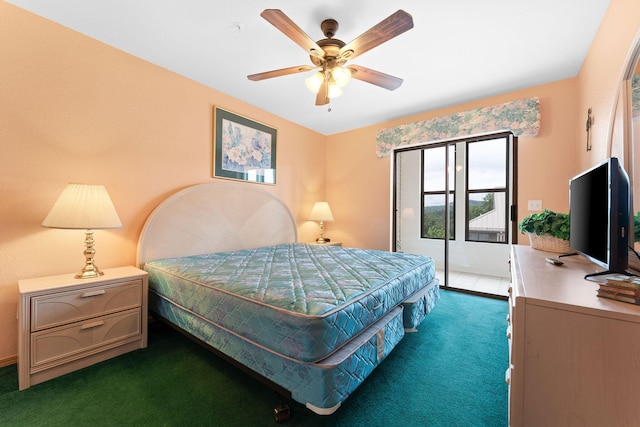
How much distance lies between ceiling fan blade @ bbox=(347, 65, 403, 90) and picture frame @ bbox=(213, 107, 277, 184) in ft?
5.72

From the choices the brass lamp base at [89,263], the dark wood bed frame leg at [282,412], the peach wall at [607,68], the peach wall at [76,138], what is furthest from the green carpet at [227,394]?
the peach wall at [607,68]

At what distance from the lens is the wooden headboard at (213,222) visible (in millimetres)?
2361

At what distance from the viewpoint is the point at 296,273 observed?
189cm

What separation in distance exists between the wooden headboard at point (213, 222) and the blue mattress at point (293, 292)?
262 millimetres

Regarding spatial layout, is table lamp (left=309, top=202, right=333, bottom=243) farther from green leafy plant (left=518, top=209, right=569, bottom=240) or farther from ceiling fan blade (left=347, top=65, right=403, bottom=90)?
green leafy plant (left=518, top=209, right=569, bottom=240)

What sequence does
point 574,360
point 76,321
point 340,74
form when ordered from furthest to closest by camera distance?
point 340,74 → point 76,321 → point 574,360

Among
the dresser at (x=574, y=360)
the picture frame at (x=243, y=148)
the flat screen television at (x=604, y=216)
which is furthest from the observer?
the picture frame at (x=243, y=148)

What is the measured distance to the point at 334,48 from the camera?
1.75m

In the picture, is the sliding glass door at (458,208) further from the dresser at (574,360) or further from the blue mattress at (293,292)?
the dresser at (574,360)

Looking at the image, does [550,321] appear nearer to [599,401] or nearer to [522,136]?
[599,401]

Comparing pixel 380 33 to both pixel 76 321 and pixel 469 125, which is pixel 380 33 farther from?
pixel 76 321

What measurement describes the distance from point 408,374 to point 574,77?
3297mm

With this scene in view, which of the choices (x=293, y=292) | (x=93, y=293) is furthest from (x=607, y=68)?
(x=93, y=293)

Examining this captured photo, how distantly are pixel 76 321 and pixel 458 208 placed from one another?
14.3ft
